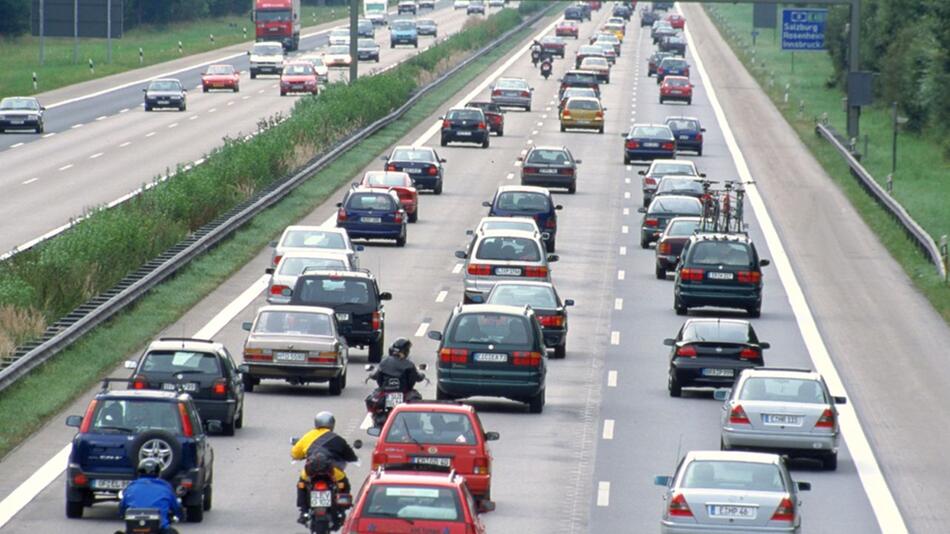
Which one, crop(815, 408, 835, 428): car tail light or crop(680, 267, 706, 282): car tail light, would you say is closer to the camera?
crop(815, 408, 835, 428): car tail light

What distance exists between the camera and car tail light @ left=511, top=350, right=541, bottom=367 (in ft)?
100

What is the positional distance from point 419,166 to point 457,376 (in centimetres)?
3191

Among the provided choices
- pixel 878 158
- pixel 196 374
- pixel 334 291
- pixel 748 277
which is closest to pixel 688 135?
pixel 878 158

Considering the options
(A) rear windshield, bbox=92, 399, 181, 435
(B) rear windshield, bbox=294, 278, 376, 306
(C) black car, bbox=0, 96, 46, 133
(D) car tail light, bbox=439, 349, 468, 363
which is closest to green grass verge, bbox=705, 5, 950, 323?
(B) rear windshield, bbox=294, 278, 376, 306

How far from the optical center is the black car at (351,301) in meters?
35.2

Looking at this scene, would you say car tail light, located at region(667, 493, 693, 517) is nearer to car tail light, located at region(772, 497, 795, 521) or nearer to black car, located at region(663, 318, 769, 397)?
car tail light, located at region(772, 497, 795, 521)

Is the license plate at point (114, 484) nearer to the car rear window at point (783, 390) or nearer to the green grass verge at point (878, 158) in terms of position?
the car rear window at point (783, 390)

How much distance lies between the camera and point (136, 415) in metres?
22.5

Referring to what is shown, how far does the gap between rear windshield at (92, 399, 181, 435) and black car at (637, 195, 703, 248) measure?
98.2 ft

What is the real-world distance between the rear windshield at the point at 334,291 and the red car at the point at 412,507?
16.8 meters

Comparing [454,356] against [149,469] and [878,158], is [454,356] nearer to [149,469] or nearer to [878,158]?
[149,469]

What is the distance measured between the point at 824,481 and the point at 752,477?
577cm

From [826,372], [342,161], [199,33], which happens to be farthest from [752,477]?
[199,33]

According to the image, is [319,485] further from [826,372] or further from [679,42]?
[679,42]
